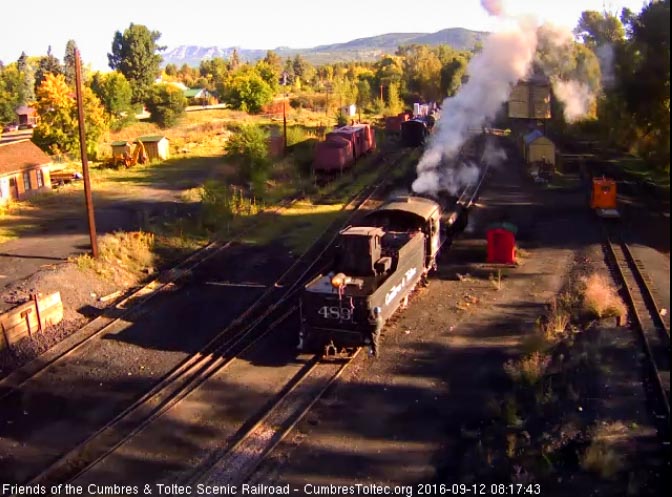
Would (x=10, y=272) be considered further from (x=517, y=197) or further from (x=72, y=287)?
(x=517, y=197)

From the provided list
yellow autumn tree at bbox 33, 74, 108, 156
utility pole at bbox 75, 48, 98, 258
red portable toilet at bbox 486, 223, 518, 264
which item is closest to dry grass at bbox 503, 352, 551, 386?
red portable toilet at bbox 486, 223, 518, 264

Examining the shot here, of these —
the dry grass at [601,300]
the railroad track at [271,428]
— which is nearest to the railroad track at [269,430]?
the railroad track at [271,428]

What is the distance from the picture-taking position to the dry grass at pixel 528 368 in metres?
12.4

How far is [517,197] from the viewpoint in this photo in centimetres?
3278

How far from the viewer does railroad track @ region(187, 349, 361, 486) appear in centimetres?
982

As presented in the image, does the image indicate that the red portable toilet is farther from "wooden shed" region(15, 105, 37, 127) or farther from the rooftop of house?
"wooden shed" region(15, 105, 37, 127)

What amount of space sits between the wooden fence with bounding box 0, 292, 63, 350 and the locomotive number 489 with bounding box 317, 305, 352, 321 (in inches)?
290

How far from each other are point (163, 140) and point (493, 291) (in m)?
37.8

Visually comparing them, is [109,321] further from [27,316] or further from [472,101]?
[472,101]

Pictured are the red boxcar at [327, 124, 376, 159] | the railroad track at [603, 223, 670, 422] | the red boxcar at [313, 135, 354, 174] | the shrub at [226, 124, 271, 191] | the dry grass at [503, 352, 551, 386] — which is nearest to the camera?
the railroad track at [603, 223, 670, 422]

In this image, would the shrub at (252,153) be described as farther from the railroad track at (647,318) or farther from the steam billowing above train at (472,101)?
the railroad track at (647,318)

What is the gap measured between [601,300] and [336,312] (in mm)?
7263

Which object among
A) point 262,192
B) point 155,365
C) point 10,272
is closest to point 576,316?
point 155,365

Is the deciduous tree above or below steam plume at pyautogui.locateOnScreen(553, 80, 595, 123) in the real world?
above
